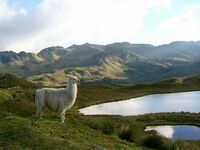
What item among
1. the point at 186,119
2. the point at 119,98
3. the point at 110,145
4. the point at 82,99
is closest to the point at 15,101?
the point at 110,145

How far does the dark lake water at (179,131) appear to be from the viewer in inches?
1559

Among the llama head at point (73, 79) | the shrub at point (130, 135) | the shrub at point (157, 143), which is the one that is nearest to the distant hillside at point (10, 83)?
the shrub at point (130, 135)

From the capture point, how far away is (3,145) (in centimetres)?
1922

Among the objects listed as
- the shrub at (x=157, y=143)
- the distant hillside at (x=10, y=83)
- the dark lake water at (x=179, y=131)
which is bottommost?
the dark lake water at (x=179, y=131)

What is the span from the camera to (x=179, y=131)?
43.4m

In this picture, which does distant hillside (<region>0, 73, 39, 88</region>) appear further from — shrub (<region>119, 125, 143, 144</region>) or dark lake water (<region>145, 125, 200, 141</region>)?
shrub (<region>119, 125, 143, 144</region>)

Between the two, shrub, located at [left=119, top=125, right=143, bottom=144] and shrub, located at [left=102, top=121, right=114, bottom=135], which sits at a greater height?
shrub, located at [left=102, top=121, right=114, bottom=135]

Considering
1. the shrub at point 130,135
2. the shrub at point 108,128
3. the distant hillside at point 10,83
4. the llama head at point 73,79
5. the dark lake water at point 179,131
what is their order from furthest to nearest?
the distant hillside at point 10,83, the dark lake water at point 179,131, the shrub at point 108,128, the shrub at point 130,135, the llama head at point 73,79

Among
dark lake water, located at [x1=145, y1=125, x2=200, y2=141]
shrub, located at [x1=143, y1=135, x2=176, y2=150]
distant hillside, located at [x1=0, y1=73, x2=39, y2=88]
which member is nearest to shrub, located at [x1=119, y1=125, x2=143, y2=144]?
shrub, located at [x1=143, y1=135, x2=176, y2=150]

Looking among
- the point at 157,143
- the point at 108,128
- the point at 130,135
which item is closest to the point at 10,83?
the point at 108,128

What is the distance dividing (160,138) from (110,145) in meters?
5.94

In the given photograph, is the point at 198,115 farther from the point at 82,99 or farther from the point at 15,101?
the point at 82,99

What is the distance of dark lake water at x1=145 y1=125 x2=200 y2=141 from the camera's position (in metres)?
39.6

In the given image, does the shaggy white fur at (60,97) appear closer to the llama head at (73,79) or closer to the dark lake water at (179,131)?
the llama head at (73,79)
